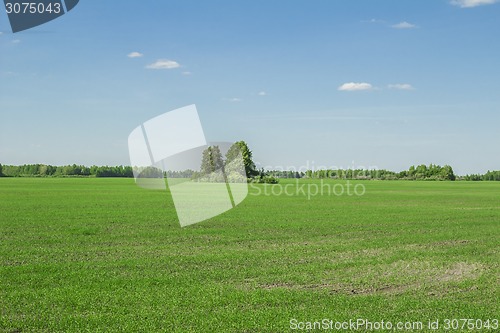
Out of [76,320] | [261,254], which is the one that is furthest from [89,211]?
[76,320]

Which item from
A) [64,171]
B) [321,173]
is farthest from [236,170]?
[64,171]

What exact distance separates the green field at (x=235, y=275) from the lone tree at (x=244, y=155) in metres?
77.1

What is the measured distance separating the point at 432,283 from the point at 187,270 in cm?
659

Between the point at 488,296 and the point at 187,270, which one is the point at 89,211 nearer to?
the point at 187,270

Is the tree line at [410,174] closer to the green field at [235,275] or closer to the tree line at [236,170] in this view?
the tree line at [236,170]

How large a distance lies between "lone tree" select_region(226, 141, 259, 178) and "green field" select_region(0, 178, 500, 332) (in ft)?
253

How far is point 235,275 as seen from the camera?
13.8 metres

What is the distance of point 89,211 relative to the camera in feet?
109

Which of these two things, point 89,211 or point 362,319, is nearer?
point 362,319

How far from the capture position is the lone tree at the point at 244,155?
338 feet

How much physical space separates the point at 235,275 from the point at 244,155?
301 ft

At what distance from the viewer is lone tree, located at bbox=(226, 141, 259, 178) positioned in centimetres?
10288

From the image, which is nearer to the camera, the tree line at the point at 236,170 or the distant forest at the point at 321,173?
the tree line at the point at 236,170

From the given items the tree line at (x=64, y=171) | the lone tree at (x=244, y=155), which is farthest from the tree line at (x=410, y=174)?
the tree line at (x=64, y=171)
